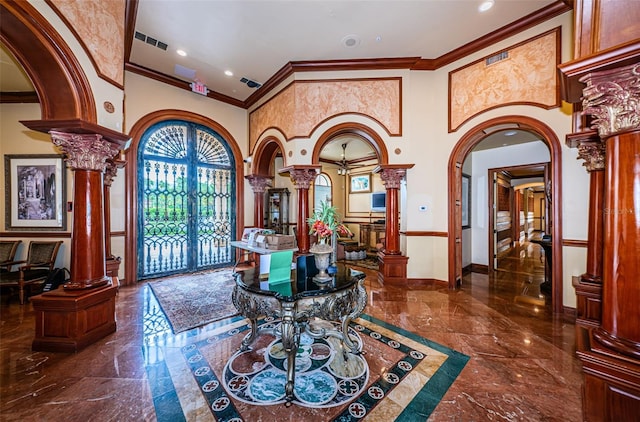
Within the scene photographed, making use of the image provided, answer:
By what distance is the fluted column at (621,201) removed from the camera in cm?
131

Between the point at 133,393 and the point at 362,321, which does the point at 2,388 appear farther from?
the point at 362,321

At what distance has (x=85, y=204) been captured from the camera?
102 inches

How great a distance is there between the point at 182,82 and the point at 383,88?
4.40m

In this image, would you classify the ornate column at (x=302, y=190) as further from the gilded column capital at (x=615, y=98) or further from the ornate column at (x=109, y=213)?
the gilded column capital at (x=615, y=98)

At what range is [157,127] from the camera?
17.2ft

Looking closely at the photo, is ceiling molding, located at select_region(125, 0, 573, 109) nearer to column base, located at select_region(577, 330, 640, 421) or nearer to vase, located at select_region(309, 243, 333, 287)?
vase, located at select_region(309, 243, 333, 287)

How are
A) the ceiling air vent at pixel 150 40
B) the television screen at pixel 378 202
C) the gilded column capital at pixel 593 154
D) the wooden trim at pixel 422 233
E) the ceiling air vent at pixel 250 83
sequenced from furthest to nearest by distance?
the television screen at pixel 378 202 < the ceiling air vent at pixel 250 83 < the wooden trim at pixel 422 233 < the ceiling air vent at pixel 150 40 < the gilded column capital at pixel 593 154

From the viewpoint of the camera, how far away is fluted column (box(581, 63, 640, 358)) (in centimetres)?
131

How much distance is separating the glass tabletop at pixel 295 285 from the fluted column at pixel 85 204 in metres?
1.70

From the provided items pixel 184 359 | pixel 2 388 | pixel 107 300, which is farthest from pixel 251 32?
pixel 2 388

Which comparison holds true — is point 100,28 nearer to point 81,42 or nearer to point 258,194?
point 81,42

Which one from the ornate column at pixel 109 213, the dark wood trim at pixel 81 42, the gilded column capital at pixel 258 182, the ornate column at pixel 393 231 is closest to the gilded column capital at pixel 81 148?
the dark wood trim at pixel 81 42

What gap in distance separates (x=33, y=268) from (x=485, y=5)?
7910 mm

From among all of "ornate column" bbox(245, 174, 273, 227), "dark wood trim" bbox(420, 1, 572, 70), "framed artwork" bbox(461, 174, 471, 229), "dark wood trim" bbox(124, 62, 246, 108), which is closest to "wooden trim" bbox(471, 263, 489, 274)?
"framed artwork" bbox(461, 174, 471, 229)
